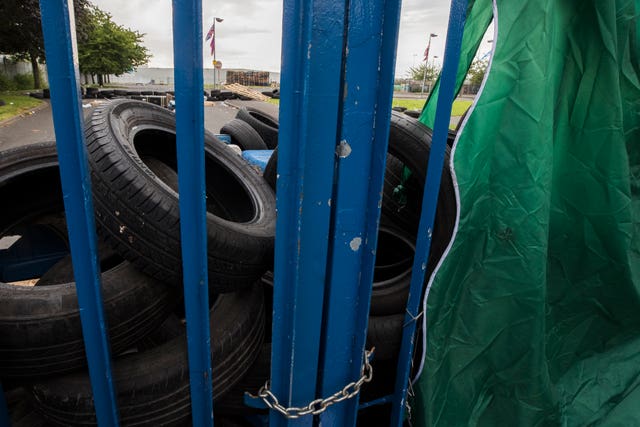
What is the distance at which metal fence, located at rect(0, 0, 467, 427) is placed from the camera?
90 centimetres

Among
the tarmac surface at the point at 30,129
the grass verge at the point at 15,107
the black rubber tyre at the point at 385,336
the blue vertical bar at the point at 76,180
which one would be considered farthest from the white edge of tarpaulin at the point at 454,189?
the grass verge at the point at 15,107

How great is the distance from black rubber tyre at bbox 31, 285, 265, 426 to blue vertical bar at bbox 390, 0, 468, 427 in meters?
0.58

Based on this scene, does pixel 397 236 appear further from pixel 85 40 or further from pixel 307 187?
pixel 85 40

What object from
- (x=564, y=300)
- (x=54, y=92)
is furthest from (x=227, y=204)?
(x=564, y=300)

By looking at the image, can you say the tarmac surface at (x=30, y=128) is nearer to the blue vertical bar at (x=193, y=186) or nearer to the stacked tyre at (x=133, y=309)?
the stacked tyre at (x=133, y=309)

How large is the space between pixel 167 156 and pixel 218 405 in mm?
1304

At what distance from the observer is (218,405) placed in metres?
1.67

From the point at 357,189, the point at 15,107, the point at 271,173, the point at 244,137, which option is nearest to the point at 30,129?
the point at 15,107

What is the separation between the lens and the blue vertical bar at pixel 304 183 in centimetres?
95

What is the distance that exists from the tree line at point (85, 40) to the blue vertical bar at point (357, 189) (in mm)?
17926

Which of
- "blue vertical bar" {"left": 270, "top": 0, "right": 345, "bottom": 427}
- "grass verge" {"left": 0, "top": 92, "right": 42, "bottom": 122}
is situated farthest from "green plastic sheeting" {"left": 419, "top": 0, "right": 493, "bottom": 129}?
"grass verge" {"left": 0, "top": 92, "right": 42, "bottom": 122}

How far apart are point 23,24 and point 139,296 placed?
23.1 m

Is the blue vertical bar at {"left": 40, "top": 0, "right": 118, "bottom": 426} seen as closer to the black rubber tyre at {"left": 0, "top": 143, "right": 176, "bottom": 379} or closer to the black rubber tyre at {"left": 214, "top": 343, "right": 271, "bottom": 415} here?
the black rubber tyre at {"left": 0, "top": 143, "right": 176, "bottom": 379}

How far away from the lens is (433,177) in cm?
129
